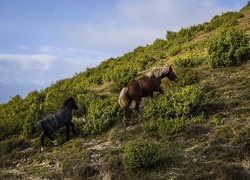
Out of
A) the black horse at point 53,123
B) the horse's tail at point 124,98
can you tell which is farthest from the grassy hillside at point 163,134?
the horse's tail at point 124,98

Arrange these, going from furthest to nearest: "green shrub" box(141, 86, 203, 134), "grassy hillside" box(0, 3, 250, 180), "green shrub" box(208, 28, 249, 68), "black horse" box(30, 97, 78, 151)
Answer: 1. "green shrub" box(208, 28, 249, 68)
2. "black horse" box(30, 97, 78, 151)
3. "green shrub" box(141, 86, 203, 134)
4. "grassy hillside" box(0, 3, 250, 180)

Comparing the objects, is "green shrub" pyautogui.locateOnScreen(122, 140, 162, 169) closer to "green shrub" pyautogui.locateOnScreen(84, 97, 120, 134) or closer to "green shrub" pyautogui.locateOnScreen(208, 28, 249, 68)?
"green shrub" pyautogui.locateOnScreen(84, 97, 120, 134)

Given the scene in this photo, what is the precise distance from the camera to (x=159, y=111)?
1235cm

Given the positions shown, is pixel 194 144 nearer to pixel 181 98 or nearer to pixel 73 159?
pixel 181 98

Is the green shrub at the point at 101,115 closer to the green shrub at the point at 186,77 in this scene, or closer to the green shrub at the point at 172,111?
the green shrub at the point at 172,111

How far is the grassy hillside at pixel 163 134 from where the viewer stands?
30.7 ft

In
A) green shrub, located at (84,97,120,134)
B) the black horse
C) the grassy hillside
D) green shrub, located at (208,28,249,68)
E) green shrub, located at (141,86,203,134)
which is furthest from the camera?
green shrub, located at (208,28,249,68)

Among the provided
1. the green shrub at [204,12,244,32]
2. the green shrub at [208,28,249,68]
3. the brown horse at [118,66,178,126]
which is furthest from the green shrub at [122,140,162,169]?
the green shrub at [204,12,244,32]

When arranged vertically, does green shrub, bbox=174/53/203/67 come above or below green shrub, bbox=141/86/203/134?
above

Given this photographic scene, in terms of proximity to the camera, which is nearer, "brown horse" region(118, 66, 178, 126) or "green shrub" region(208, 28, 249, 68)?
"brown horse" region(118, 66, 178, 126)

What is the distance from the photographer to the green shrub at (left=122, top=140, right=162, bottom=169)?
30.7ft

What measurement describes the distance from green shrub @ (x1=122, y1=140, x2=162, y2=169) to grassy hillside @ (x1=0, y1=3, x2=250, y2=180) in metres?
0.03

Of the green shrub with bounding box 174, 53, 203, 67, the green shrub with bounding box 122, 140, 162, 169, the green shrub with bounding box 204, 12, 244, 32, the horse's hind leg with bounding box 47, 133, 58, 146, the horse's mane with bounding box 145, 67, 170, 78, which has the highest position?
the green shrub with bounding box 204, 12, 244, 32

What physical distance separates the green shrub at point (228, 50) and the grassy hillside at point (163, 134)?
0.16ft
